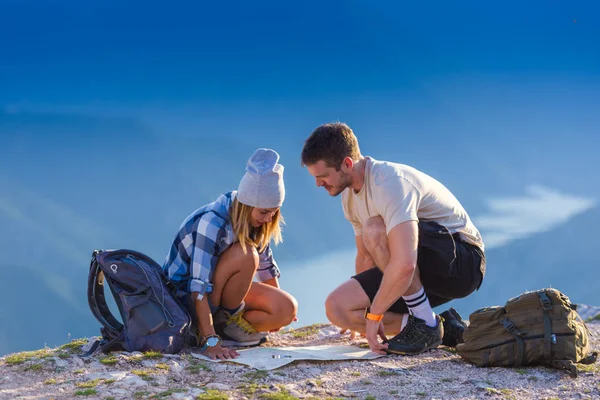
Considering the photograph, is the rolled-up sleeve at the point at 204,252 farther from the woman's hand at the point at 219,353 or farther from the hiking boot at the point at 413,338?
the hiking boot at the point at 413,338

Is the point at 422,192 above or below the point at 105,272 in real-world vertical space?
above

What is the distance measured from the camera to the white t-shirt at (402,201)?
5332 millimetres

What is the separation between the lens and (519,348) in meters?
5.39

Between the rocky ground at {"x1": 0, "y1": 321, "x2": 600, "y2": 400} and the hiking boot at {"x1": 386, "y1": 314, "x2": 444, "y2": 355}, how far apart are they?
0.07 metres

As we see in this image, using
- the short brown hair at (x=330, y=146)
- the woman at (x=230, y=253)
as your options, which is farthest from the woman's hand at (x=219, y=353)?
the short brown hair at (x=330, y=146)

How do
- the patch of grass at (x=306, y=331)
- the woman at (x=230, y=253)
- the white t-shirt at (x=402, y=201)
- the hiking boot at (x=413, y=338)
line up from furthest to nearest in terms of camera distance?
the patch of grass at (x=306, y=331) < the hiking boot at (x=413, y=338) < the woman at (x=230, y=253) < the white t-shirt at (x=402, y=201)

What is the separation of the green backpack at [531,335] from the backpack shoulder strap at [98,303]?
299 centimetres

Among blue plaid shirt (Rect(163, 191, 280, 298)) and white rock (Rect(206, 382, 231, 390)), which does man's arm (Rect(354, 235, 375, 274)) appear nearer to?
blue plaid shirt (Rect(163, 191, 280, 298))

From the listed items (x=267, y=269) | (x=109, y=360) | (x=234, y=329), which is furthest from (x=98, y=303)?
(x=267, y=269)

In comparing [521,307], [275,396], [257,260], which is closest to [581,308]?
[521,307]

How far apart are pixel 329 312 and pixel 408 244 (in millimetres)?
1297

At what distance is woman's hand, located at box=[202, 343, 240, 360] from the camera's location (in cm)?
544

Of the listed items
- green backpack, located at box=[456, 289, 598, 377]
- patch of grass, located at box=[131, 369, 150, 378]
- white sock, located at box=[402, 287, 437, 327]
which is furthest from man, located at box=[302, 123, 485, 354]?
patch of grass, located at box=[131, 369, 150, 378]

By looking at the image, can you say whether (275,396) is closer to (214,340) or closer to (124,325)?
(214,340)
